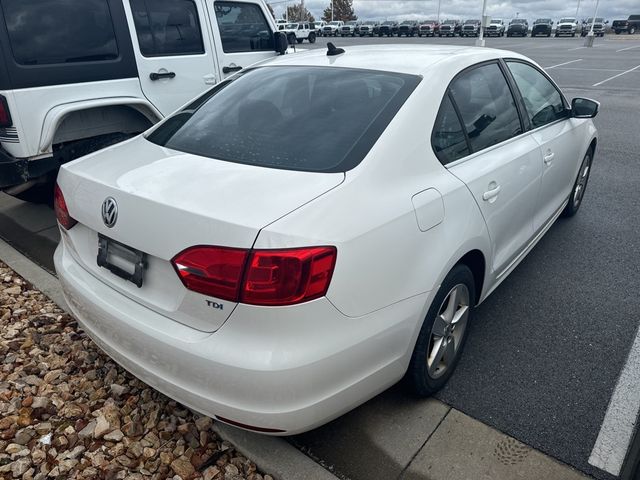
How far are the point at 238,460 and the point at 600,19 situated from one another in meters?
61.9

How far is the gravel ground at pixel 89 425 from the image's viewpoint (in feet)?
7.25

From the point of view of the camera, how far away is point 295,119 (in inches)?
97.7

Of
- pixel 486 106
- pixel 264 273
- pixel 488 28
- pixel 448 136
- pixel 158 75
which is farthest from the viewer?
pixel 488 28

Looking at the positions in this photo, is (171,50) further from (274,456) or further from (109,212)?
(274,456)

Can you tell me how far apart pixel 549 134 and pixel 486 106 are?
36.6 inches

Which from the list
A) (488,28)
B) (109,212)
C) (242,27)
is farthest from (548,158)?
(488,28)

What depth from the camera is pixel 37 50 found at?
12.5ft

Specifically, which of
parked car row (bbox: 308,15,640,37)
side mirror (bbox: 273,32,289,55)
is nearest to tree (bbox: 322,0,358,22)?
parked car row (bbox: 308,15,640,37)

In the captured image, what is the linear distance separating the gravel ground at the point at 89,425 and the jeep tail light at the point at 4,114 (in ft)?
5.29

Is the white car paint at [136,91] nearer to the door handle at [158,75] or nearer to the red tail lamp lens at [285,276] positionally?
the door handle at [158,75]

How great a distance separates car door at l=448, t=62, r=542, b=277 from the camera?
8.66 feet

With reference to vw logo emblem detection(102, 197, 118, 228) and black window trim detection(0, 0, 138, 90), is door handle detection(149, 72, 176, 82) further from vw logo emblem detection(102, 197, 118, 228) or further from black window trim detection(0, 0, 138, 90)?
vw logo emblem detection(102, 197, 118, 228)

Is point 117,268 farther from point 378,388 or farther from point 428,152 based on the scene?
point 428,152

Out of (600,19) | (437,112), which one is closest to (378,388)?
(437,112)
